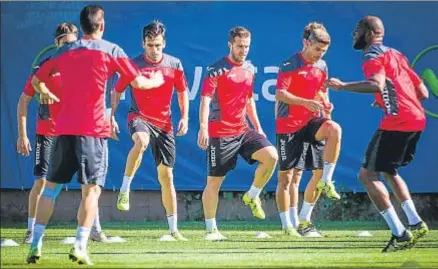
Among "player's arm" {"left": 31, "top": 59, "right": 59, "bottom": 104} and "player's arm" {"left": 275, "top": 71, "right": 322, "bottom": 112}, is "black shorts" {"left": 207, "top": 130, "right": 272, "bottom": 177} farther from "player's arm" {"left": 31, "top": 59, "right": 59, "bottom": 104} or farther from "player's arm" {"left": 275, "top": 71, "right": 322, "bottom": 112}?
"player's arm" {"left": 31, "top": 59, "right": 59, "bottom": 104}

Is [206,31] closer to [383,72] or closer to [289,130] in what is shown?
[289,130]

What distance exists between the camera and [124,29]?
16.0 m

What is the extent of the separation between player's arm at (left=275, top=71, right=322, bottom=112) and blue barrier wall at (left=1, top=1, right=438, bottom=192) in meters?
3.07

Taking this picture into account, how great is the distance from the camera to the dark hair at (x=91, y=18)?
947cm

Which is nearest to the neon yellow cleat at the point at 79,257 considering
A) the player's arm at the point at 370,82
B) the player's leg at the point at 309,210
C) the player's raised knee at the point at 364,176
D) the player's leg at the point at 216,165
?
the player's arm at the point at 370,82

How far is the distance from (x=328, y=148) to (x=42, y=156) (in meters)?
3.02

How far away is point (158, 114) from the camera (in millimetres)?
12508

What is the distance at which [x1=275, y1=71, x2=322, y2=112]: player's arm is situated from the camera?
12328 millimetres

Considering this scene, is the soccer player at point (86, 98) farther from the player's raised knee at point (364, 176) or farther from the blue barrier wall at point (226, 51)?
the blue barrier wall at point (226, 51)

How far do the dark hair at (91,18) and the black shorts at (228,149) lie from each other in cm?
346

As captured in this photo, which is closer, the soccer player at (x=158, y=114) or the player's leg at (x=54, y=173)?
the player's leg at (x=54, y=173)

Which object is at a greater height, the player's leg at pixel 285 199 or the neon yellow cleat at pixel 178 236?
the player's leg at pixel 285 199

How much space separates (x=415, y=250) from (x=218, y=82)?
280 cm

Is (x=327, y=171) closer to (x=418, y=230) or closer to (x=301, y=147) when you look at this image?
(x=301, y=147)
